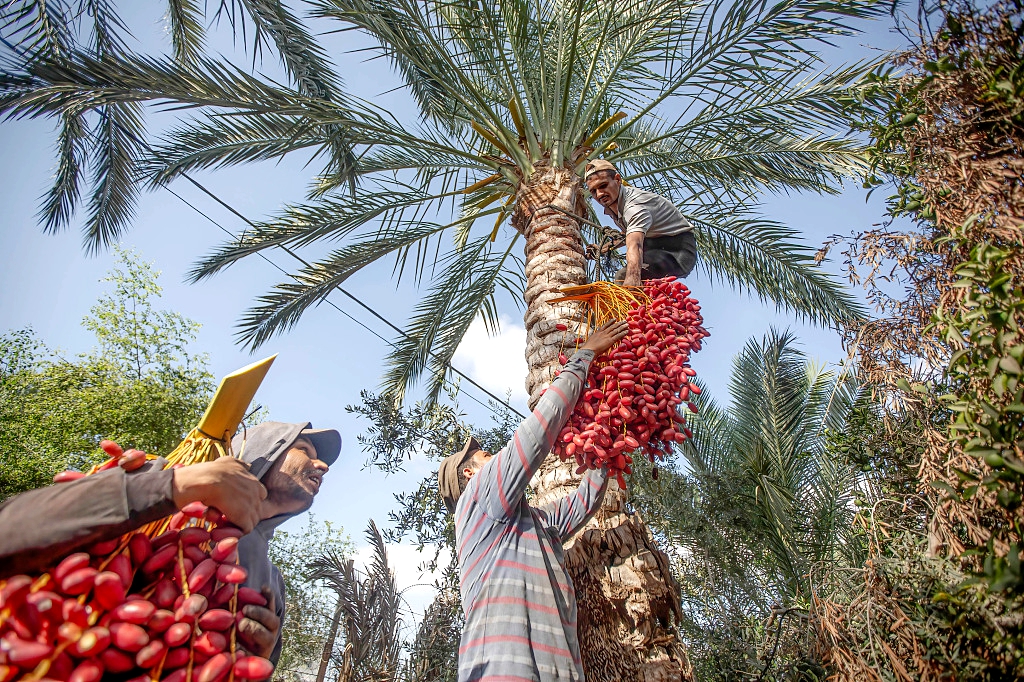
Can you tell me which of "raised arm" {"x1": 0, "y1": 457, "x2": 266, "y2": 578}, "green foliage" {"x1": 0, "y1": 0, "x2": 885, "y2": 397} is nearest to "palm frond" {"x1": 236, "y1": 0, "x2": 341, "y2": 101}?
"green foliage" {"x1": 0, "y1": 0, "x2": 885, "y2": 397}

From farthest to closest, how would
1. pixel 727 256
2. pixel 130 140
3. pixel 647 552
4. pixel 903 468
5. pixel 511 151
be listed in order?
pixel 727 256 < pixel 130 140 < pixel 511 151 < pixel 647 552 < pixel 903 468

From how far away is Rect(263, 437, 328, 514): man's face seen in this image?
6.66ft

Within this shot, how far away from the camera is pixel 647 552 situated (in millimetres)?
2736

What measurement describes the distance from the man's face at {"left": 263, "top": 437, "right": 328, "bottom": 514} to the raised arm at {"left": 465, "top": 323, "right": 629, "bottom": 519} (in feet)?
1.85

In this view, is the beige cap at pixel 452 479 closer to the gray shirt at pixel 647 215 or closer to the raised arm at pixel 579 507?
the raised arm at pixel 579 507

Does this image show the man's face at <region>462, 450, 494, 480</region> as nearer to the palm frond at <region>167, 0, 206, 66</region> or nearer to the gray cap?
the gray cap

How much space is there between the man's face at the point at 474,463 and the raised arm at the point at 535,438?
428mm

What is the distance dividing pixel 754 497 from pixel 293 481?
5.93 metres

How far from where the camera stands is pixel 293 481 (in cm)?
204

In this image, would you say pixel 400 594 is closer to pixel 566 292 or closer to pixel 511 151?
pixel 511 151

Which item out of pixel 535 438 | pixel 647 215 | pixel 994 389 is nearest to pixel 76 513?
pixel 535 438

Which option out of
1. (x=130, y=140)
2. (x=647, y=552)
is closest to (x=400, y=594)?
(x=647, y=552)

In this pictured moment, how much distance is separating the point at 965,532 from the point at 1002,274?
0.78 m

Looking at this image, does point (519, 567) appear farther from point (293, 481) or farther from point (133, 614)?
point (133, 614)
